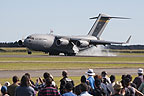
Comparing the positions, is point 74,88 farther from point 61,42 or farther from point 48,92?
point 61,42

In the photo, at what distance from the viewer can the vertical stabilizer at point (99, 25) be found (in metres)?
84.6

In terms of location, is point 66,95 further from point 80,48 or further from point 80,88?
point 80,48

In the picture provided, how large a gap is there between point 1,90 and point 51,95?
4.90 ft

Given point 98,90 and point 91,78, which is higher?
point 91,78

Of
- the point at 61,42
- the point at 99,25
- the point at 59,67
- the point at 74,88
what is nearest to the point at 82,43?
the point at 61,42

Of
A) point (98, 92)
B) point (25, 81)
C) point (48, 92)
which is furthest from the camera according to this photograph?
point (98, 92)

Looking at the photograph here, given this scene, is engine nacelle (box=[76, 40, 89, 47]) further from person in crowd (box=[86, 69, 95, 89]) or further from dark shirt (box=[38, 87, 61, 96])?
dark shirt (box=[38, 87, 61, 96])

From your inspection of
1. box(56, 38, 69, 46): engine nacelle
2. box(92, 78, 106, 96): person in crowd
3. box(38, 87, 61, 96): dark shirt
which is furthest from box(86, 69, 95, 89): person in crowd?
box(56, 38, 69, 46): engine nacelle

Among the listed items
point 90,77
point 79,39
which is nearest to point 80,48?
point 79,39

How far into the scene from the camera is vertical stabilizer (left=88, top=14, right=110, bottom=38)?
84.6 meters

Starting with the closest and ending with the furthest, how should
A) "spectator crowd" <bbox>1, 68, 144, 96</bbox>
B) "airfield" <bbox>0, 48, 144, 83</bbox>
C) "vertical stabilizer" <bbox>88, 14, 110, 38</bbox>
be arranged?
"spectator crowd" <bbox>1, 68, 144, 96</bbox>
"airfield" <bbox>0, 48, 144, 83</bbox>
"vertical stabilizer" <bbox>88, 14, 110, 38</bbox>

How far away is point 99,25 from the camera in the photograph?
8525 cm

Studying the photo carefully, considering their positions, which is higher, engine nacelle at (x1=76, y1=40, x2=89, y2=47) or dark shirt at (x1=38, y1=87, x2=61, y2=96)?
engine nacelle at (x1=76, y1=40, x2=89, y2=47)

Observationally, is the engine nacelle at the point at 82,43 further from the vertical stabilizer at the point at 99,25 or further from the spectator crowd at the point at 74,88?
the spectator crowd at the point at 74,88
